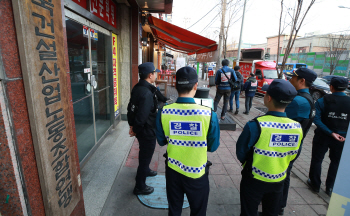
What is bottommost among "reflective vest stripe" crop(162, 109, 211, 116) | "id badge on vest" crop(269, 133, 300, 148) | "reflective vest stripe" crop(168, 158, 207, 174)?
"reflective vest stripe" crop(168, 158, 207, 174)

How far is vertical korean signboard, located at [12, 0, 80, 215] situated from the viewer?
49.4 inches

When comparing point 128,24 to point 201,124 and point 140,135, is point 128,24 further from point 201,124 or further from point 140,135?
point 201,124

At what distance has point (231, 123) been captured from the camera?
607 centimetres

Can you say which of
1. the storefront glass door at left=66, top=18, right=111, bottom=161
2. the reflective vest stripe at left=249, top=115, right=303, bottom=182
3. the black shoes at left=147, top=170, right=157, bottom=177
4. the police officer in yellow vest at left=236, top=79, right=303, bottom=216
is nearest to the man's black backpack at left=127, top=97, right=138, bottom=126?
the black shoes at left=147, top=170, right=157, bottom=177

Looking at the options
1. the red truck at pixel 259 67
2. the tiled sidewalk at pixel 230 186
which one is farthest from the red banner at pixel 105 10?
the red truck at pixel 259 67

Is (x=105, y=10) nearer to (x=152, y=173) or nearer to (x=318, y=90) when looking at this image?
(x=152, y=173)

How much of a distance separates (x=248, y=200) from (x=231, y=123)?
425 centimetres

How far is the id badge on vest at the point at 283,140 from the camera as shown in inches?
68.1

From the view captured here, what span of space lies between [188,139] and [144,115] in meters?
0.94

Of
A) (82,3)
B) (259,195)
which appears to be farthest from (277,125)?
(82,3)

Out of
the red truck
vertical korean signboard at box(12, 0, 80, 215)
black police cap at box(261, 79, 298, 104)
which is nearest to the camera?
vertical korean signboard at box(12, 0, 80, 215)

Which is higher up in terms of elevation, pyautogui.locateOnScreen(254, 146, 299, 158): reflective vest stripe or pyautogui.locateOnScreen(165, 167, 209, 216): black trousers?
pyautogui.locateOnScreen(254, 146, 299, 158): reflective vest stripe

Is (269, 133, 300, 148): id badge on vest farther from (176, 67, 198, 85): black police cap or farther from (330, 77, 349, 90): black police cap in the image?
(330, 77, 349, 90): black police cap

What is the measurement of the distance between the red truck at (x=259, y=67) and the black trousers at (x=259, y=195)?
11.2m
